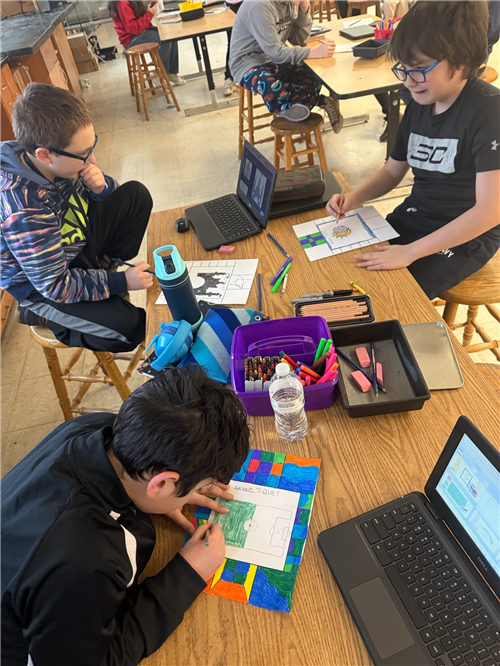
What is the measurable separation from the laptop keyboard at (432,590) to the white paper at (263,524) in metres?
0.14

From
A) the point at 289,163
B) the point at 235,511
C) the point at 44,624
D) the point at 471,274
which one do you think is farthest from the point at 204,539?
the point at 289,163

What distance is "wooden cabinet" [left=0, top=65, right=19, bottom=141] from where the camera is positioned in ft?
10.9

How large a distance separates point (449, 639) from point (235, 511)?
0.40 metres

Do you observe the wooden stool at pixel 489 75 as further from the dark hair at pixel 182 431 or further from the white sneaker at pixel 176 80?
the white sneaker at pixel 176 80

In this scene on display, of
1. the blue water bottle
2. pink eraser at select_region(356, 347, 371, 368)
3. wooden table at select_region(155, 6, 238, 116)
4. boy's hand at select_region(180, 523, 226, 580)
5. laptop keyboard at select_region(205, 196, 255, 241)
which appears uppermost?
wooden table at select_region(155, 6, 238, 116)

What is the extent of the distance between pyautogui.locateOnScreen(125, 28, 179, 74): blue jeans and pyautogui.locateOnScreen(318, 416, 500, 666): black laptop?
5288 mm

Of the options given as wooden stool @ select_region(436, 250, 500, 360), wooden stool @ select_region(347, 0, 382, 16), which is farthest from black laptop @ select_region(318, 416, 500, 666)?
wooden stool @ select_region(347, 0, 382, 16)

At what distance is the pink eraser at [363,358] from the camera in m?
1.04

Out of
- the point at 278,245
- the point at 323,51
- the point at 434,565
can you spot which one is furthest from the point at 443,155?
the point at 323,51

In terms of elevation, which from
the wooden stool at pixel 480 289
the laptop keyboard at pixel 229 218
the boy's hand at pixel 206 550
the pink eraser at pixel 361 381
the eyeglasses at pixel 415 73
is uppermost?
the eyeglasses at pixel 415 73

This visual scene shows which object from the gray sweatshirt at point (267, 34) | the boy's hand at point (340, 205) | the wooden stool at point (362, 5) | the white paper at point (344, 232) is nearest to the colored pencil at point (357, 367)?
the white paper at point (344, 232)

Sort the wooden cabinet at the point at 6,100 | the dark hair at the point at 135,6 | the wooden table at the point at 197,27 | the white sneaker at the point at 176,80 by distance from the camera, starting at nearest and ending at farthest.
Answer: the wooden cabinet at the point at 6,100
the wooden table at the point at 197,27
the dark hair at the point at 135,6
the white sneaker at the point at 176,80

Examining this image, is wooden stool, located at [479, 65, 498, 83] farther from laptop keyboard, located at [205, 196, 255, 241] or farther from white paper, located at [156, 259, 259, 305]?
white paper, located at [156, 259, 259, 305]

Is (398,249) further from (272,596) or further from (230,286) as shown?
(272,596)
